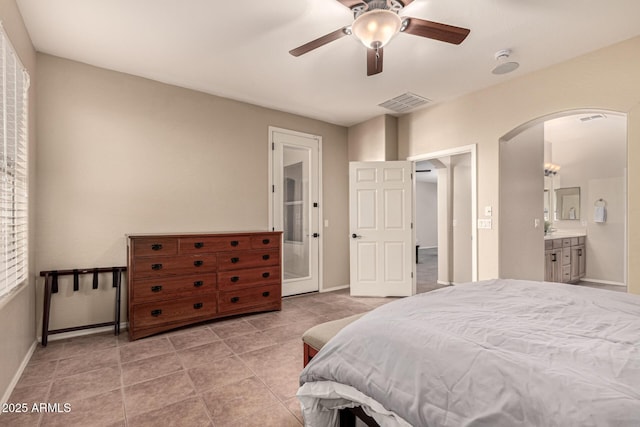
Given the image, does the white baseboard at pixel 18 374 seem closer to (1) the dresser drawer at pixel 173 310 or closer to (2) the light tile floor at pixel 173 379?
(2) the light tile floor at pixel 173 379

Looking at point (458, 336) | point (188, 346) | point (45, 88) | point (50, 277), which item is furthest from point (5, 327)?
point (458, 336)

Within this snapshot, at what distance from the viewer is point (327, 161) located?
16.6ft

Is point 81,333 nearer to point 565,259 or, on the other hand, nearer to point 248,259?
point 248,259

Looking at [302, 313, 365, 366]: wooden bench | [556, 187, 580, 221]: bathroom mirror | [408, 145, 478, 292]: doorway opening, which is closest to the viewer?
[302, 313, 365, 366]: wooden bench

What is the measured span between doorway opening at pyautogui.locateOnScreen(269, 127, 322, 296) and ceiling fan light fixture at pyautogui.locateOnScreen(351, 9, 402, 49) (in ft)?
8.49

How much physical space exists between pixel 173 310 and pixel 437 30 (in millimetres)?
3374

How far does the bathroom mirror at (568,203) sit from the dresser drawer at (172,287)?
6.69 metres

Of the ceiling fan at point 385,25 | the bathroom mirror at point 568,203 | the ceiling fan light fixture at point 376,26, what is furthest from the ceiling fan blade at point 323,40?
the bathroom mirror at point 568,203

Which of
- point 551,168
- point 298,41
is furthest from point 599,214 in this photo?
point 298,41

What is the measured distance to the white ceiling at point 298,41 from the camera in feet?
7.60

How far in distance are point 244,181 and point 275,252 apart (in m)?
1.07

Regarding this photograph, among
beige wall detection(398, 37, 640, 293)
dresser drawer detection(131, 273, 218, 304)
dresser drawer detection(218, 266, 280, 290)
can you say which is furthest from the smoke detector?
dresser drawer detection(131, 273, 218, 304)

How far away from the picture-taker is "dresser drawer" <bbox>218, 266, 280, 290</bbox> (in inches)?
138

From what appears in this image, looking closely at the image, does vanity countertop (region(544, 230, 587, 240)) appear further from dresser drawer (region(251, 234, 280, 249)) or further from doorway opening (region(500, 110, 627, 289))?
dresser drawer (region(251, 234, 280, 249))
